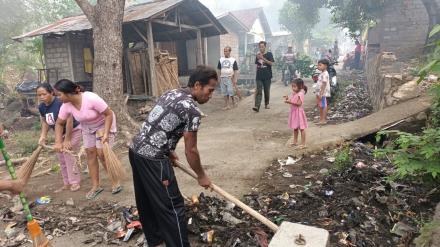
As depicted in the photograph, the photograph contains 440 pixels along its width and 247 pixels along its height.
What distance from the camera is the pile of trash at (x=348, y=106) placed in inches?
324

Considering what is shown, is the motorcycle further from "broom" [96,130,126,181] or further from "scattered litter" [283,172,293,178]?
"broom" [96,130,126,181]

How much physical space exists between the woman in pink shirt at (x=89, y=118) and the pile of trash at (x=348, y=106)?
217 inches

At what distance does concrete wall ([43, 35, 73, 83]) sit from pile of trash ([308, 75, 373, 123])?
9.17 metres

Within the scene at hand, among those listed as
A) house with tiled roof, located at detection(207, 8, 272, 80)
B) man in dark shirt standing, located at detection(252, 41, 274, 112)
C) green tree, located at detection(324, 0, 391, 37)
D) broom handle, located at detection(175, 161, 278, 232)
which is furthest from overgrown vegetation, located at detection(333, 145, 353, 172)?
green tree, located at detection(324, 0, 391, 37)

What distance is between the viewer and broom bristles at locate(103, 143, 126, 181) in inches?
170

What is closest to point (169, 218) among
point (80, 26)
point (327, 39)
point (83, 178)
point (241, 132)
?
point (83, 178)

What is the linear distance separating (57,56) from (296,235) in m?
12.6

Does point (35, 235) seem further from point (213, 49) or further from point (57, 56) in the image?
point (213, 49)

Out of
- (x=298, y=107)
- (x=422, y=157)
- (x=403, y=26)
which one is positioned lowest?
(x=422, y=157)

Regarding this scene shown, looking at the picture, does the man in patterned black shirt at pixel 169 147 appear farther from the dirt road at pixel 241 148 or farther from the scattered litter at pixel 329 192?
the scattered litter at pixel 329 192

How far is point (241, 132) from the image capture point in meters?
7.73

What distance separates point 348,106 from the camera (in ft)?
30.3

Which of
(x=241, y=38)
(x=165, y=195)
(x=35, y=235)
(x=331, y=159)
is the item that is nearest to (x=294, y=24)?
(x=241, y=38)

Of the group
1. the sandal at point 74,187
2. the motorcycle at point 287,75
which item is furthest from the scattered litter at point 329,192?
the motorcycle at point 287,75
